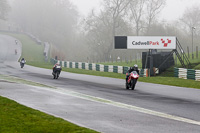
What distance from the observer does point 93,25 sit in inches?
2874

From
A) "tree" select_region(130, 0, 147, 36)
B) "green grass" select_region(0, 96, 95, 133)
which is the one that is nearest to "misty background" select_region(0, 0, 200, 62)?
"tree" select_region(130, 0, 147, 36)

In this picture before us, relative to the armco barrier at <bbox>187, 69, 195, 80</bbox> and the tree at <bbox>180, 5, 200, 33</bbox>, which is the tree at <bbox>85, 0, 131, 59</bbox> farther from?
the armco barrier at <bbox>187, 69, 195, 80</bbox>

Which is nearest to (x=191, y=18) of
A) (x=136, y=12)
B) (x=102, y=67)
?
(x=136, y=12)

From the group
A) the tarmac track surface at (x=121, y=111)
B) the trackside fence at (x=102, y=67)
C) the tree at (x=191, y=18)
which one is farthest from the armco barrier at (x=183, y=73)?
the tree at (x=191, y=18)

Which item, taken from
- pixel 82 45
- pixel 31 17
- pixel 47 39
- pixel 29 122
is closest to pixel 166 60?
pixel 29 122

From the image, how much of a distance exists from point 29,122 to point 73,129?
1400 millimetres

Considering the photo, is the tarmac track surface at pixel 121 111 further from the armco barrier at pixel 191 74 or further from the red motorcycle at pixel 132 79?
the armco barrier at pixel 191 74

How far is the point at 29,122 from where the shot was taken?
937 centimetres

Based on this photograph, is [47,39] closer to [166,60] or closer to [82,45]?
[82,45]

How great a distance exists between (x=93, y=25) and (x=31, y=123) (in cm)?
6452

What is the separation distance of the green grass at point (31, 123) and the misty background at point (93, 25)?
3614 cm

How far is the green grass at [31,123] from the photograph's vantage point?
847 centimetres

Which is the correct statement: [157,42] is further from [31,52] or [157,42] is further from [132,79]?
[31,52]

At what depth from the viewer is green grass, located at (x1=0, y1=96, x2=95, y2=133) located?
8.47 metres
